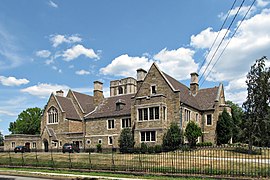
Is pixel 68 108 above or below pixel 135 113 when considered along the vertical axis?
above

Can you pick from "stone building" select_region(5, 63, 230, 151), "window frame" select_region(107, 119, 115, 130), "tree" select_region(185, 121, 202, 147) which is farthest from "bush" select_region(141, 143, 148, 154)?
"window frame" select_region(107, 119, 115, 130)

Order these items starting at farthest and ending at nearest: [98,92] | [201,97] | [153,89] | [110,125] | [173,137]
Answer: [98,92] < [201,97] < [110,125] < [153,89] < [173,137]

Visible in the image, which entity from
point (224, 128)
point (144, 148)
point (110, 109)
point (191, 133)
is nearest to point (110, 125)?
point (110, 109)

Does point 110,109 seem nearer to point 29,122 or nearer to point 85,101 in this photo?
point 85,101

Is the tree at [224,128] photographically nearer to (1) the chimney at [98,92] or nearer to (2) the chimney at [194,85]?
(2) the chimney at [194,85]

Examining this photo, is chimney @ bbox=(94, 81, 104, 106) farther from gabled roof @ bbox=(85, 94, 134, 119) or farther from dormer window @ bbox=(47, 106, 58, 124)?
dormer window @ bbox=(47, 106, 58, 124)

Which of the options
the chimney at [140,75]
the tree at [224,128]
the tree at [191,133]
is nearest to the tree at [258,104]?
the tree at [191,133]

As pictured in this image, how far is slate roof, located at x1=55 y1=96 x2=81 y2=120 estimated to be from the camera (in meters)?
49.4

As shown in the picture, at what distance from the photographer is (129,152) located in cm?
2550

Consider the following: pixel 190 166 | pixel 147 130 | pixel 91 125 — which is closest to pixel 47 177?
pixel 190 166

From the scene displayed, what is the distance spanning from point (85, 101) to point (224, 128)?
25.1 meters

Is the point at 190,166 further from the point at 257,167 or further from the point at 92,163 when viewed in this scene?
the point at 92,163

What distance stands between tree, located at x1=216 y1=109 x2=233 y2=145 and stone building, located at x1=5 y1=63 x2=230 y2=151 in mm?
701

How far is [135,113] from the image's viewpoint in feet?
127
